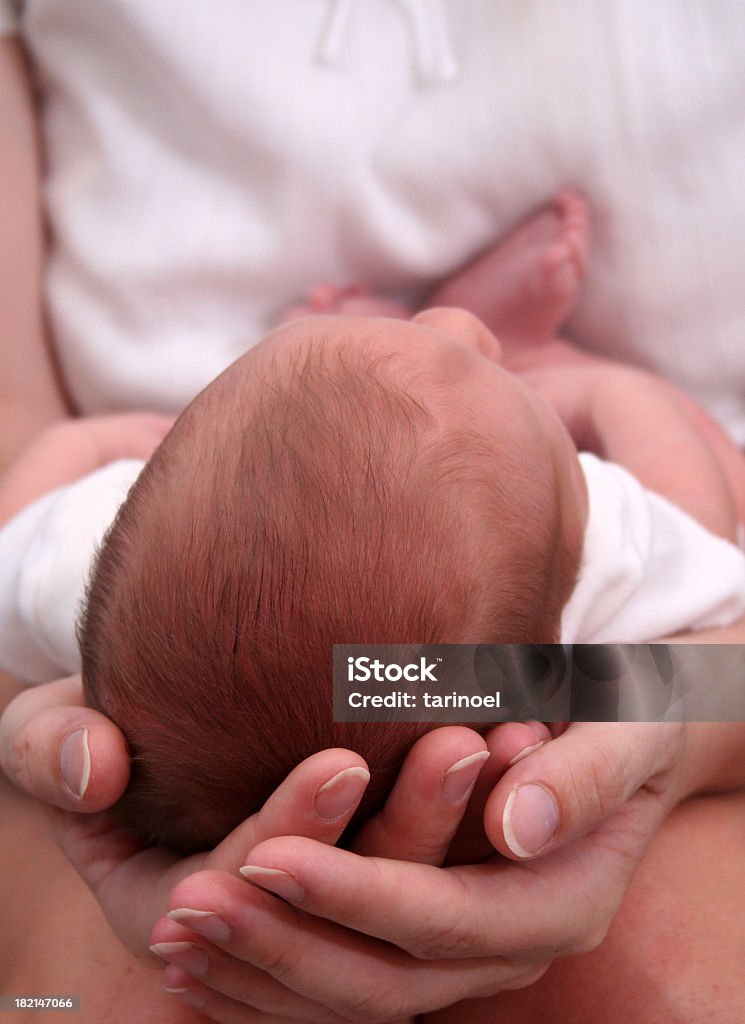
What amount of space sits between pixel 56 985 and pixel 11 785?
0.38 ft

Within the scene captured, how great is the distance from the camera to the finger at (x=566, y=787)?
13.6 inches

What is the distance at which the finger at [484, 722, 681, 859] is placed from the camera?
344 mm

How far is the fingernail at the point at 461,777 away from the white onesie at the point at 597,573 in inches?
5.9

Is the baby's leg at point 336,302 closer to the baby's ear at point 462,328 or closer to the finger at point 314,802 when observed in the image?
the baby's ear at point 462,328

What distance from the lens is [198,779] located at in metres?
0.38

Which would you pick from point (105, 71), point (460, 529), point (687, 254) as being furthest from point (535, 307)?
point (105, 71)

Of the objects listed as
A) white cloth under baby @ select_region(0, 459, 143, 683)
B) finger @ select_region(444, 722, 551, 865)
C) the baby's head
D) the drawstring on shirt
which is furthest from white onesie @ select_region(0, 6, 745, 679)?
finger @ select_region(444, 722, 551, 865)

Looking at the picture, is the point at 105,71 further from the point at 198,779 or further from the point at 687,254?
the point at 198,779

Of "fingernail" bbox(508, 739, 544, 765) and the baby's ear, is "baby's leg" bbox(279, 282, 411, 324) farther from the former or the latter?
"fingernail" bbox(508, 739, 544, 765)

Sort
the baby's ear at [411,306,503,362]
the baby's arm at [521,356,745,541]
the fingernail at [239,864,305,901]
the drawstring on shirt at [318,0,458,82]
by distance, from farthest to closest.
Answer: the drawstring on shirt at [318,0,458,82]
the baby's arm at [521,356,745,541]
the baby's ear at [411,306,503,362]
the fingernail at [239,864,305,901]

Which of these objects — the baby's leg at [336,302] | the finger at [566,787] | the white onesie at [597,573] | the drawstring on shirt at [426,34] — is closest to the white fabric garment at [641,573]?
the white onesie at [597,573]

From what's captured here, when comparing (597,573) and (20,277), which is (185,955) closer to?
(597,573)

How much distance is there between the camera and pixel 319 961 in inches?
14.2

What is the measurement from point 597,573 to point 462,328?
176mm
